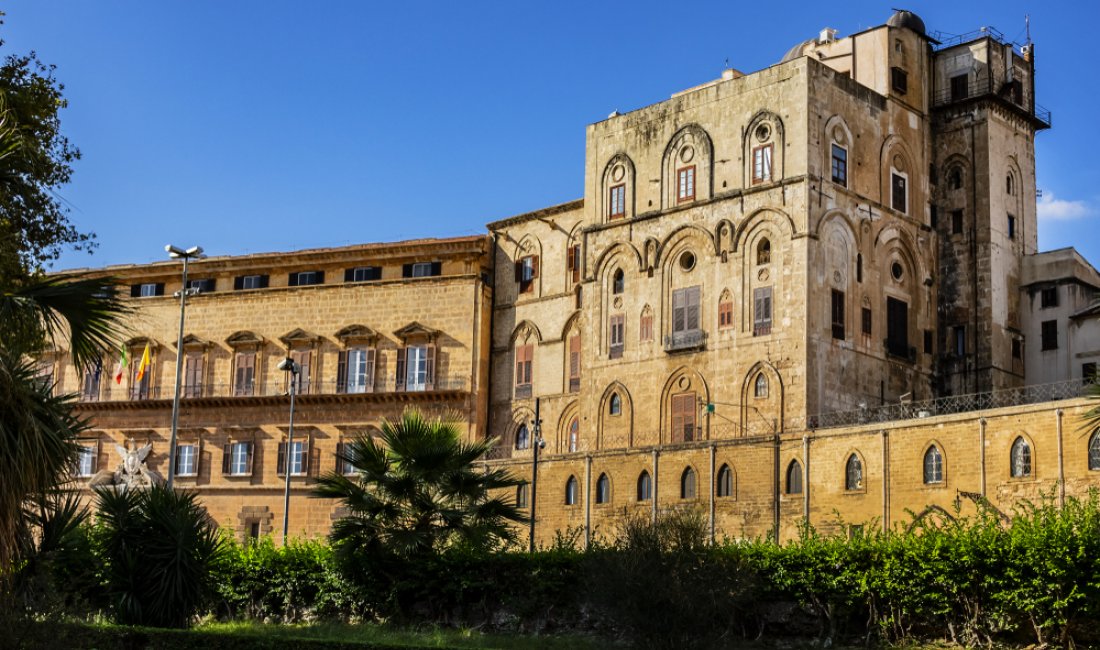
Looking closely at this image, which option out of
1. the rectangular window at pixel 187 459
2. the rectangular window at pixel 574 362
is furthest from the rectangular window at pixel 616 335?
the rectangular window at pixel 187 459

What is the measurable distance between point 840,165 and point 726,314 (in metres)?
5.86

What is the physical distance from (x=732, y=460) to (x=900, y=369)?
6.83 m

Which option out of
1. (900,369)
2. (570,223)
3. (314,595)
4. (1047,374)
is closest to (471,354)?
(570,223)

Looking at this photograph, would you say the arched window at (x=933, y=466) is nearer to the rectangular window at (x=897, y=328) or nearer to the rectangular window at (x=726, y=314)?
the rectangular window at (x=897, y=328)

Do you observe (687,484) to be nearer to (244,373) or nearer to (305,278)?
(305,278)

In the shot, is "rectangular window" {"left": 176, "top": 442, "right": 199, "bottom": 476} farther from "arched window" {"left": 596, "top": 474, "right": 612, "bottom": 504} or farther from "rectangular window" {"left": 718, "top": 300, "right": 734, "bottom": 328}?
"rectangular window" {"left": 718, "top": 300, "right": 734, "bottom": 328}

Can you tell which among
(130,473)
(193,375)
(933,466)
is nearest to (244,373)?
(193,375)

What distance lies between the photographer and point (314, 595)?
1158 inches

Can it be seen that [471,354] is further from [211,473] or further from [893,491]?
[893,491]

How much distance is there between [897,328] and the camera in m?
45.6

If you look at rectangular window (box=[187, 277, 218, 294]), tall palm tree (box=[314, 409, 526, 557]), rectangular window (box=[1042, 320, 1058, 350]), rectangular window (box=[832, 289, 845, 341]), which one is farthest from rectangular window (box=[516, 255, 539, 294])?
tall palm tree (box=[314, 409, 526, 557])

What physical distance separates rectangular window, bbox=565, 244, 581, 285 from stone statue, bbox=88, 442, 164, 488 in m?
16.2

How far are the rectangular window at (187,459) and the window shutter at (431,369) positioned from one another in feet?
34.8

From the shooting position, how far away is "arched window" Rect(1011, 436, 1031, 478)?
36250mm
